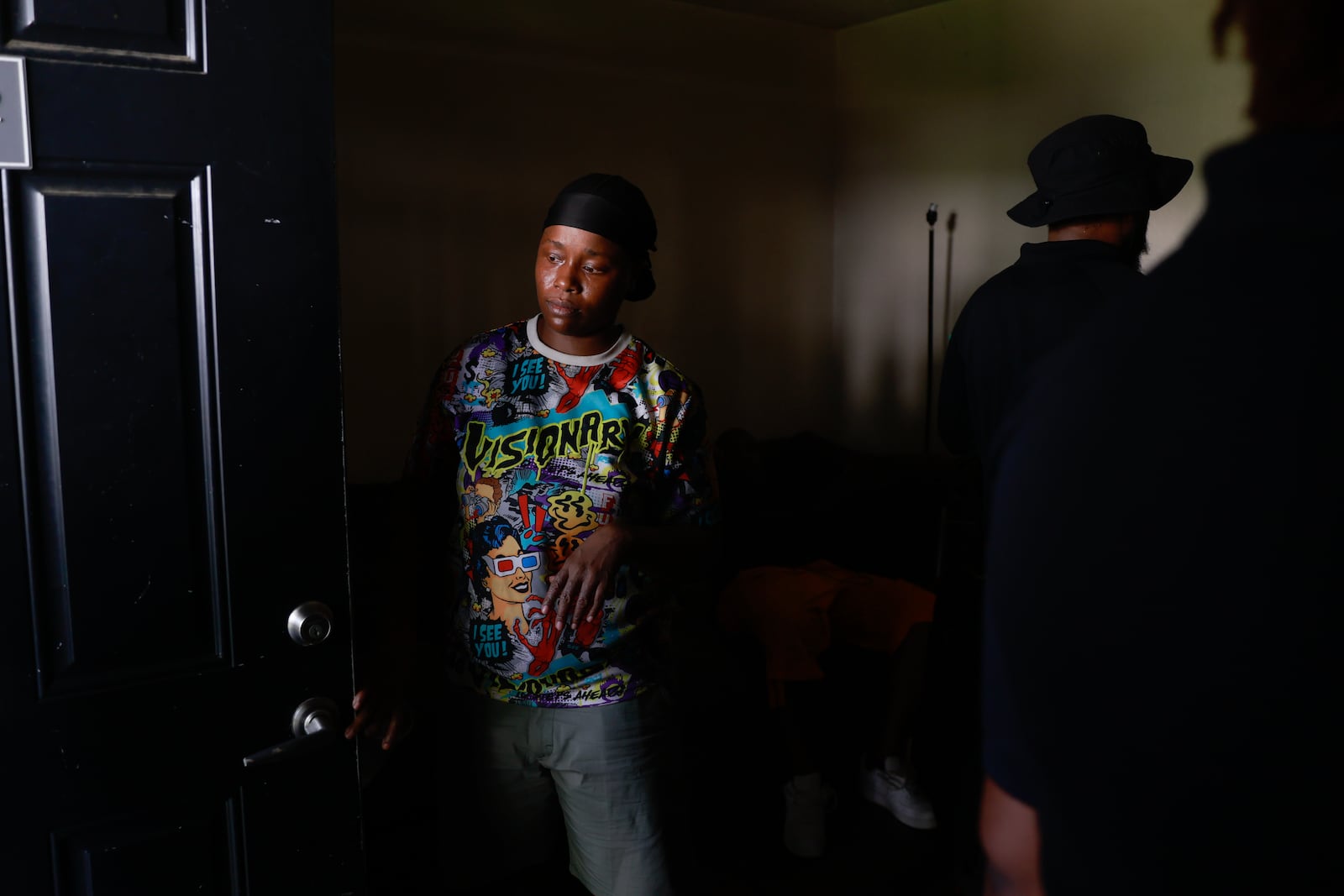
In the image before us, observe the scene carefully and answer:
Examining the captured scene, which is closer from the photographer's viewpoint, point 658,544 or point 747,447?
point 658,544

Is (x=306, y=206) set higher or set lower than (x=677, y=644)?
higher

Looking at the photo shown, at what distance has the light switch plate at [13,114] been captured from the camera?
1.03 meters

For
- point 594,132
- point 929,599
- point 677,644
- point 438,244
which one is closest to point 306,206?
point 677,644

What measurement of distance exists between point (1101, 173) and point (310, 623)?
164 centimetres

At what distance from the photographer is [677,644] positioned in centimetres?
294

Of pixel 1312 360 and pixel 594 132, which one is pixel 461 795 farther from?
pixel 594 132

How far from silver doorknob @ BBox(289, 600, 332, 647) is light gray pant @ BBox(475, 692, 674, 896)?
0.39 m

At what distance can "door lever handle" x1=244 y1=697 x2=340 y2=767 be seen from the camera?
1.24 m

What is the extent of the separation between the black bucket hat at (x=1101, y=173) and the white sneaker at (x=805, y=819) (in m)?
1.52

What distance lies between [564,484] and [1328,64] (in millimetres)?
1112

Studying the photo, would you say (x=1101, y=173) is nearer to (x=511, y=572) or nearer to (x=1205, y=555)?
(x=511, y=572)

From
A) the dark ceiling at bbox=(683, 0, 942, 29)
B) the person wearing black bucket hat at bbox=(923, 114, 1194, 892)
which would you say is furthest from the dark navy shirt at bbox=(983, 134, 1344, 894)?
the dark ceiling at bbox=(683, 0, 942, 29)

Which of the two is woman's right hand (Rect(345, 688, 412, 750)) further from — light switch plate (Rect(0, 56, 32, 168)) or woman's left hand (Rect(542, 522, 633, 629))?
light switch plate (Rect(0, 56, 32, 168))

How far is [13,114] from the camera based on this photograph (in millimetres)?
1041
